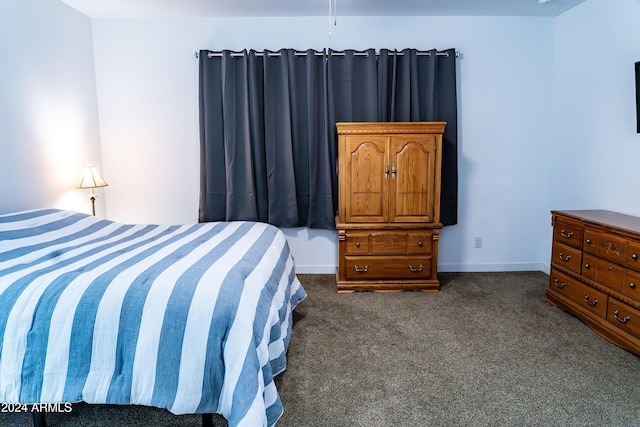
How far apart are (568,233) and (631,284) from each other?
2.05 feet

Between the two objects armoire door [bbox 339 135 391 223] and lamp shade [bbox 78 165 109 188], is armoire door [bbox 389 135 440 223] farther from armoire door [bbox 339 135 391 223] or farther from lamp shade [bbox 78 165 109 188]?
lamp shade [bbox 78 165 109 188]

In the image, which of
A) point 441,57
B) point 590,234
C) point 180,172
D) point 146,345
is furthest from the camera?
point 180,172

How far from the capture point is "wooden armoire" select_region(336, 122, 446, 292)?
3.36 metres

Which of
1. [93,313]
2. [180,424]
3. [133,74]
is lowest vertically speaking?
[180,424]

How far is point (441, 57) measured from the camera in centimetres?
372

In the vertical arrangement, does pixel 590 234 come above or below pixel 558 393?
above

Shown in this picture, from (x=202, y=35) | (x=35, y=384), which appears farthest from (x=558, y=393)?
(x=202, y=35)

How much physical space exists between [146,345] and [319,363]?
1112 mm

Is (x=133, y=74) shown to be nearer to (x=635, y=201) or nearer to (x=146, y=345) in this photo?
(x=146, y=345)

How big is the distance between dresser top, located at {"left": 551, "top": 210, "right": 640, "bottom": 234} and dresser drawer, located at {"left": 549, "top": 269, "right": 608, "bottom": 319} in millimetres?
461

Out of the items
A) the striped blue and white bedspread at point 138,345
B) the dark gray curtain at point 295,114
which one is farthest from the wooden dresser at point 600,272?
the striped blue and white bedspread at point 138,345

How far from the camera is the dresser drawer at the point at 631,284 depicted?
231 centimetres

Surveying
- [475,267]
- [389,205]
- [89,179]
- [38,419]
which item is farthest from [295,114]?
[38,419]

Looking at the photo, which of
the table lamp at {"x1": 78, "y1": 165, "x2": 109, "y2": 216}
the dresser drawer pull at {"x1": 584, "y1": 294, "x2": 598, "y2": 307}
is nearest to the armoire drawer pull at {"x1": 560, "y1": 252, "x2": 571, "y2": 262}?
the dresser drawer pull at {"x1": 584, "y1": 294, "x2": 598, "y2": 307}
